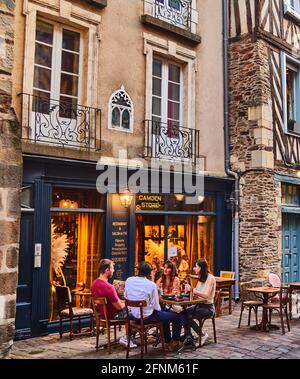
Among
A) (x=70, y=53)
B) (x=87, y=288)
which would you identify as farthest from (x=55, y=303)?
(x=70, y=53)

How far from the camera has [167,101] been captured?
8.89 meters

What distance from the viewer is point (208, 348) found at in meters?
5.96

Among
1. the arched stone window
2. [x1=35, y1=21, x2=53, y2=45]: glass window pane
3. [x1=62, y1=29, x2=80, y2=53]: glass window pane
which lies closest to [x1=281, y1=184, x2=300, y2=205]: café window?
the arched stone window

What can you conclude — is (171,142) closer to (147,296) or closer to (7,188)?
(147,296)

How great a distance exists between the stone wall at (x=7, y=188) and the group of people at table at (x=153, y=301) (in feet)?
5.33

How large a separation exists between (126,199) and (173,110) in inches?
87.7

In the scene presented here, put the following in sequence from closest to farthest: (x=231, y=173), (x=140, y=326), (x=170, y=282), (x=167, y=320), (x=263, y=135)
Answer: (x=140, y=326)
(x=167, y=320)
(x=170, y=282)
(x=263, y=135)
(x=231, y=173)

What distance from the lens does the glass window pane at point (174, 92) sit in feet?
29.7

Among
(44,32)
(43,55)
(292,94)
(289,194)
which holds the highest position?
(292,94)

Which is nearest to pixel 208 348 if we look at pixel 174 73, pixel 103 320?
pixel 103 320

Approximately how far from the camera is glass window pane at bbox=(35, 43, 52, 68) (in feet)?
A: 23.2

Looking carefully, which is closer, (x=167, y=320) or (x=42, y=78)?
(x=167, y=320)

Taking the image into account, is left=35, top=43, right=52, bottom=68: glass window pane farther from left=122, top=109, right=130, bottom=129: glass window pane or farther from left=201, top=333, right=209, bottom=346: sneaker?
left=201, top=333, right=209, bottom=346: sneaker

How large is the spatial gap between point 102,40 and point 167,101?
1804 mm
